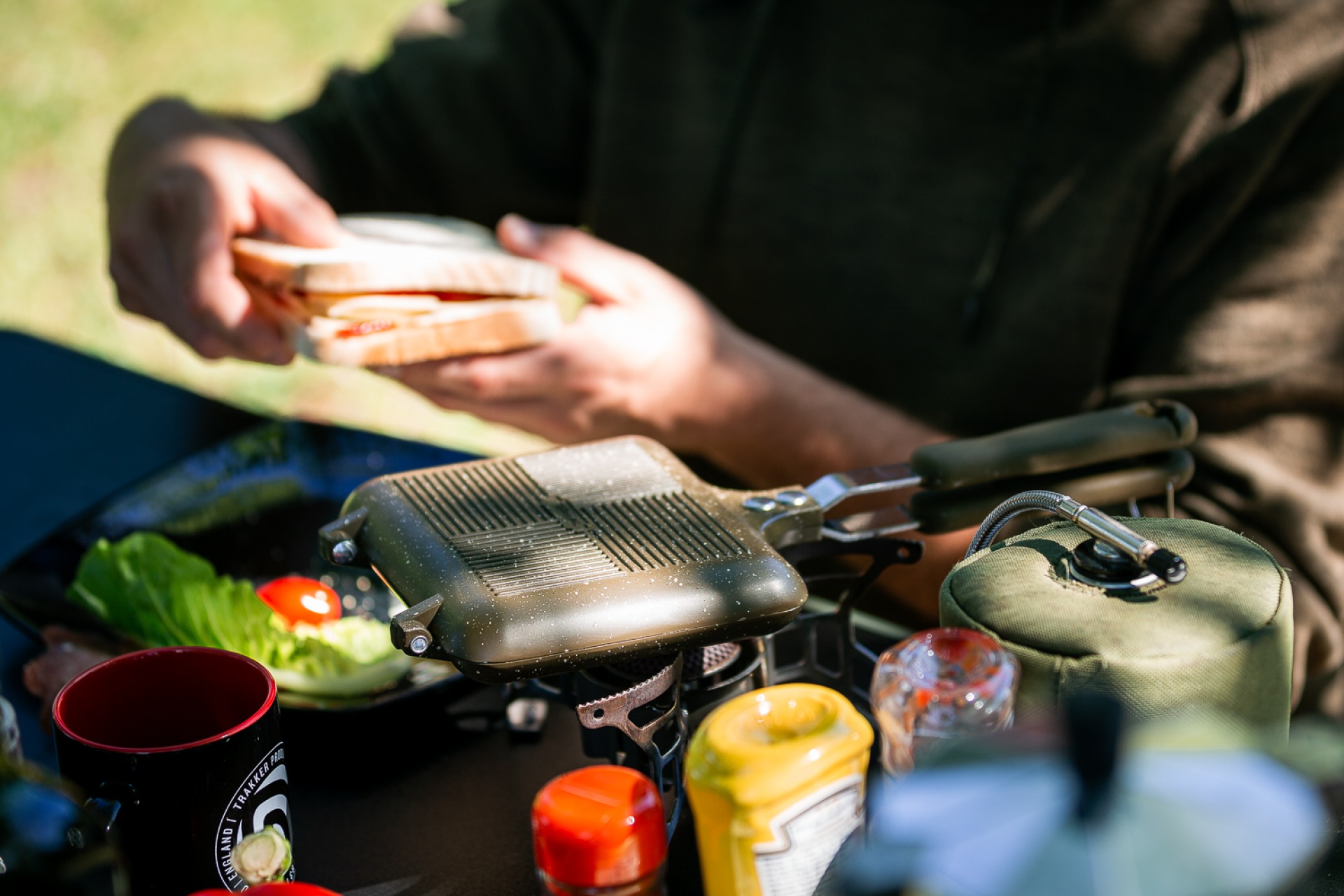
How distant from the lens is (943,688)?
0.50 m

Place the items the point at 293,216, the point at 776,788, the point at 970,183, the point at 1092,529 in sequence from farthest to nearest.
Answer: the point at 970,183 → the point at 293,216 → the point at 1092,529 → the point at 776,788

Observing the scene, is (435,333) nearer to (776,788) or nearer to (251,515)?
(251,515)

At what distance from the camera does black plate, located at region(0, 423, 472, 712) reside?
99 cm

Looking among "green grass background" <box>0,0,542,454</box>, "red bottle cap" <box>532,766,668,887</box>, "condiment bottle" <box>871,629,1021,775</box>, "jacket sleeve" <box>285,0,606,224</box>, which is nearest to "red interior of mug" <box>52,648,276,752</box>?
"red bottle cap" <box>532,766,668,887</box>

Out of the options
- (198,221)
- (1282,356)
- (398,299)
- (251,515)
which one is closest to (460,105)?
(198,221)

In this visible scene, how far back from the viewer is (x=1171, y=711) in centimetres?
52

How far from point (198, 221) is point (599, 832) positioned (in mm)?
1133

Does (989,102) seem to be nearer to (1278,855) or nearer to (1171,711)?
(1171,711)

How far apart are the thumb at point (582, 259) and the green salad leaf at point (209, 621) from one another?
0.53 metres

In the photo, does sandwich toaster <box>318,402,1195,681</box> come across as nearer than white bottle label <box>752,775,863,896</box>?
No

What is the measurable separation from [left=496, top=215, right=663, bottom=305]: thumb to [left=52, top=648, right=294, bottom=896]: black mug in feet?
2.48

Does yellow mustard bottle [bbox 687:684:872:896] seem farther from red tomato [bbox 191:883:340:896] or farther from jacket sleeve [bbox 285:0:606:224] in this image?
jacket sleeve [bbox 285:0:606:224]

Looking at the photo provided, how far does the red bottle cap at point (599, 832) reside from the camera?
49cm

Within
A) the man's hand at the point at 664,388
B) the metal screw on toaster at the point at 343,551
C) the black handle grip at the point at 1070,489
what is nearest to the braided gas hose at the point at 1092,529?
the black handle grip at the point at 1070,489
